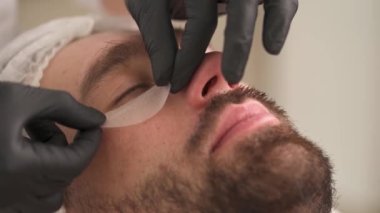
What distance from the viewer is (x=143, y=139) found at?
84cm

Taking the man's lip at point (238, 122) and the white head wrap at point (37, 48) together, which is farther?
the white head wrap at point (37, 48)

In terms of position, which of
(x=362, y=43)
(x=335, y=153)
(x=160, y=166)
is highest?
(x=160, y=166)

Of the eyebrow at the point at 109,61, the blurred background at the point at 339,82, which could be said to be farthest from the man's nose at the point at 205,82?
the blurred background at the point at 339,82

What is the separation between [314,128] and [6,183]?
1449 mm

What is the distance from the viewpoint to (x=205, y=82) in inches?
32.2

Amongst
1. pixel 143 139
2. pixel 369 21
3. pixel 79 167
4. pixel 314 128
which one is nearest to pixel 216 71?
pixel 143 139

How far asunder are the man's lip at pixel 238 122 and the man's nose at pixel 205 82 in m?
0.04

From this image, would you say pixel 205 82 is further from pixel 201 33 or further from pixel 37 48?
pixel 37 48

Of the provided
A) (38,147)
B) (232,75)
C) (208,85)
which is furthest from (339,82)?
(38,147)

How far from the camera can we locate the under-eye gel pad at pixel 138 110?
0.84 metres

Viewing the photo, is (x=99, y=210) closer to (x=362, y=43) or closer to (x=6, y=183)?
(x=6, y=183)

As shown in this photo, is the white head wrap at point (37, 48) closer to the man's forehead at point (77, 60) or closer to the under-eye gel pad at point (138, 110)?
the man's forehead at point (77, 60)

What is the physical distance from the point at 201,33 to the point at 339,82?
117 cm

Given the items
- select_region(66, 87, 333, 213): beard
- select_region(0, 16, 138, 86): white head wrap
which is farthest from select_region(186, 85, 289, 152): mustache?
select_region(0, 16, 138, 86): white head wrap
